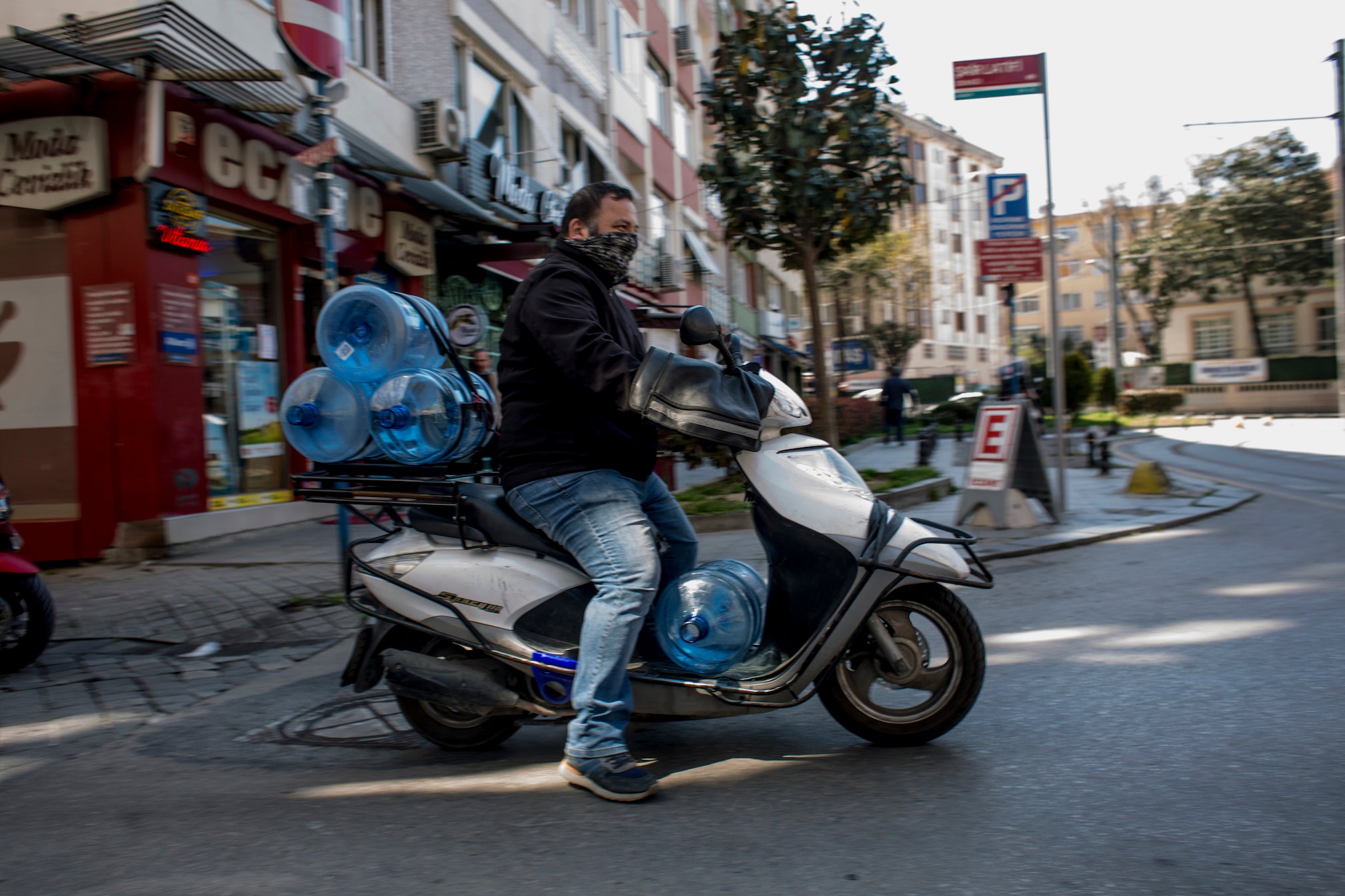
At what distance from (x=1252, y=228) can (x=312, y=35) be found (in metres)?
47.0

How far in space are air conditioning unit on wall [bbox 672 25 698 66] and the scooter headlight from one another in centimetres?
2756

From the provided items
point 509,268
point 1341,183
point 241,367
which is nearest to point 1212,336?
point 1341,183

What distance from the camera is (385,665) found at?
11.6ft

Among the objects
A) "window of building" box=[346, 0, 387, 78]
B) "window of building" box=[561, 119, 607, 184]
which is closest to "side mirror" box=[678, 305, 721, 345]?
"window of building" box=[346, 0, 387, 78]

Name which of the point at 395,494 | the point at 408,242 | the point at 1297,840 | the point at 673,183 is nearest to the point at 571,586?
the point at 395,494

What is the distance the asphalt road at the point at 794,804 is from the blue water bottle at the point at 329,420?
3.62 feet

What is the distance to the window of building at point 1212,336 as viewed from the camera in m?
49.2

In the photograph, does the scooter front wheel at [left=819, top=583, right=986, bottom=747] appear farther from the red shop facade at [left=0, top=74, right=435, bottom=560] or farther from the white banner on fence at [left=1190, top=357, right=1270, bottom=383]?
the white banner on fence at [left=1190, top=357, right=1270, bottom=383]

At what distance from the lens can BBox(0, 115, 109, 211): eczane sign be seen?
8414 millimetres

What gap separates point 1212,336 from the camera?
49.7 metres

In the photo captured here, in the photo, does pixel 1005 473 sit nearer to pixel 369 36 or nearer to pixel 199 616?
pixel 199 616

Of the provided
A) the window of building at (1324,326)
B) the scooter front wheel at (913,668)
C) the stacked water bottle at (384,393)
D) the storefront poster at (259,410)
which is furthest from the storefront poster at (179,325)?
the window of building at (1324,326)

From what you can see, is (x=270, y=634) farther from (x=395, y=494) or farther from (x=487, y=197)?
(x=487, y=197)

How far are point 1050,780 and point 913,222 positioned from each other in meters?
51.1
